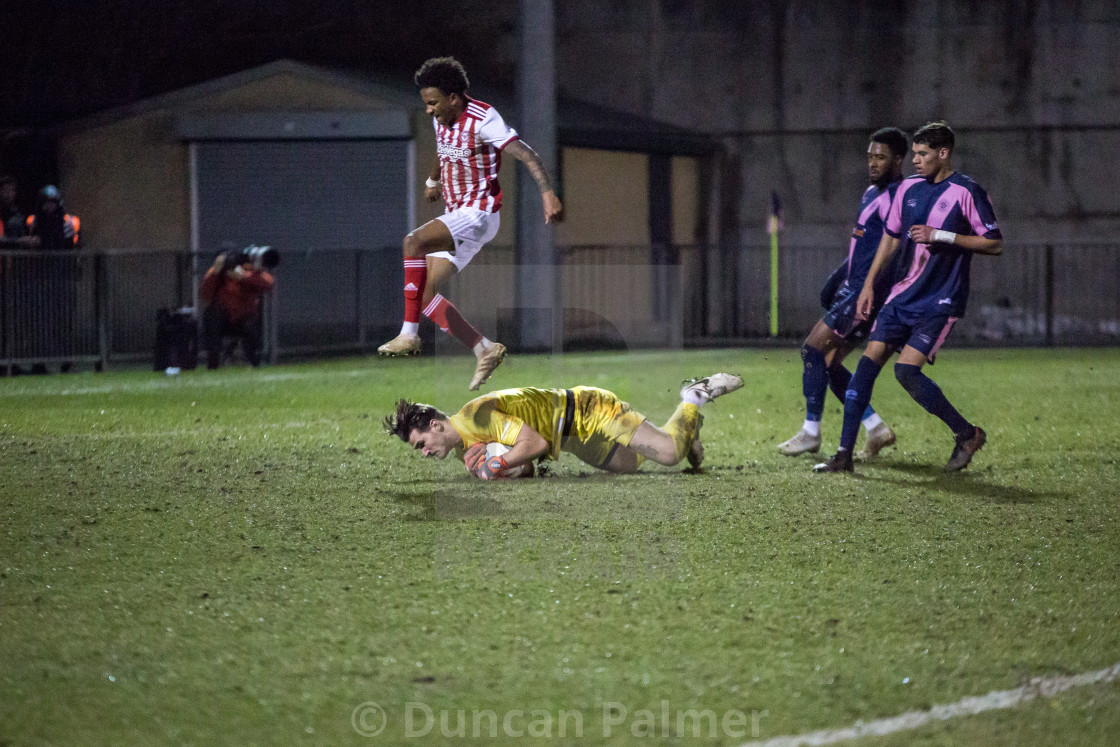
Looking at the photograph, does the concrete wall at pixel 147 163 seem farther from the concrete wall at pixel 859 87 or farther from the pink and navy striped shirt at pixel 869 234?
the pink and navy striped shirt at pixel 869 234

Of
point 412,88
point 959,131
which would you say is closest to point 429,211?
point 412,88

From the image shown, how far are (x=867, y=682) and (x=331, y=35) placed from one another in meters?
23.3

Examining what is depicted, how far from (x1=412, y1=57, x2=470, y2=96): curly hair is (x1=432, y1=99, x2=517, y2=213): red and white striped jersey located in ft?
0.44

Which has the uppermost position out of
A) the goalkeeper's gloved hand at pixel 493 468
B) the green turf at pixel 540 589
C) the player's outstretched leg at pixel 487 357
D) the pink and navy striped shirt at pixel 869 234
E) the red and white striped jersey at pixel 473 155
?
the red and white striped jersey at pixel 473 155

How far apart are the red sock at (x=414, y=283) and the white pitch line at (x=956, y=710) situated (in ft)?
14.3

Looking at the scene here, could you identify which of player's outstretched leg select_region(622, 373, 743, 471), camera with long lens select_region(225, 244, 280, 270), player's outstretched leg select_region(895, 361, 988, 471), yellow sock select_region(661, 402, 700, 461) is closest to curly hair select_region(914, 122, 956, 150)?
player's outstretched leg select_region(895, 361, 988, 471)

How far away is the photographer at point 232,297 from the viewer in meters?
16.1

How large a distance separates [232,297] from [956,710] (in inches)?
536

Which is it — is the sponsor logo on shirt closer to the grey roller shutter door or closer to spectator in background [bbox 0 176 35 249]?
spectator in background [bbox 0 176 35 249]

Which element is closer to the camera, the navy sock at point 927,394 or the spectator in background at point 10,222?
the navy sock at point 927,394

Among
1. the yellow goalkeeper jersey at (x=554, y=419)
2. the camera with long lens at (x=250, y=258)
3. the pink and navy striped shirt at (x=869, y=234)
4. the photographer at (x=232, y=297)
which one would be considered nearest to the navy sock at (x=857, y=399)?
the pink and navy striped shirt at (x=869, y=234)

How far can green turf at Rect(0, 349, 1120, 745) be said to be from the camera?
152 inches

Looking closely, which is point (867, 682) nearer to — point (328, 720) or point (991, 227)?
point (328, 720)

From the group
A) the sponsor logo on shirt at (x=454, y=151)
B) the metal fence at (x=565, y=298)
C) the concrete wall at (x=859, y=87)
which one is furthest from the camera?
the concrete wall at (x=859, y=87)
